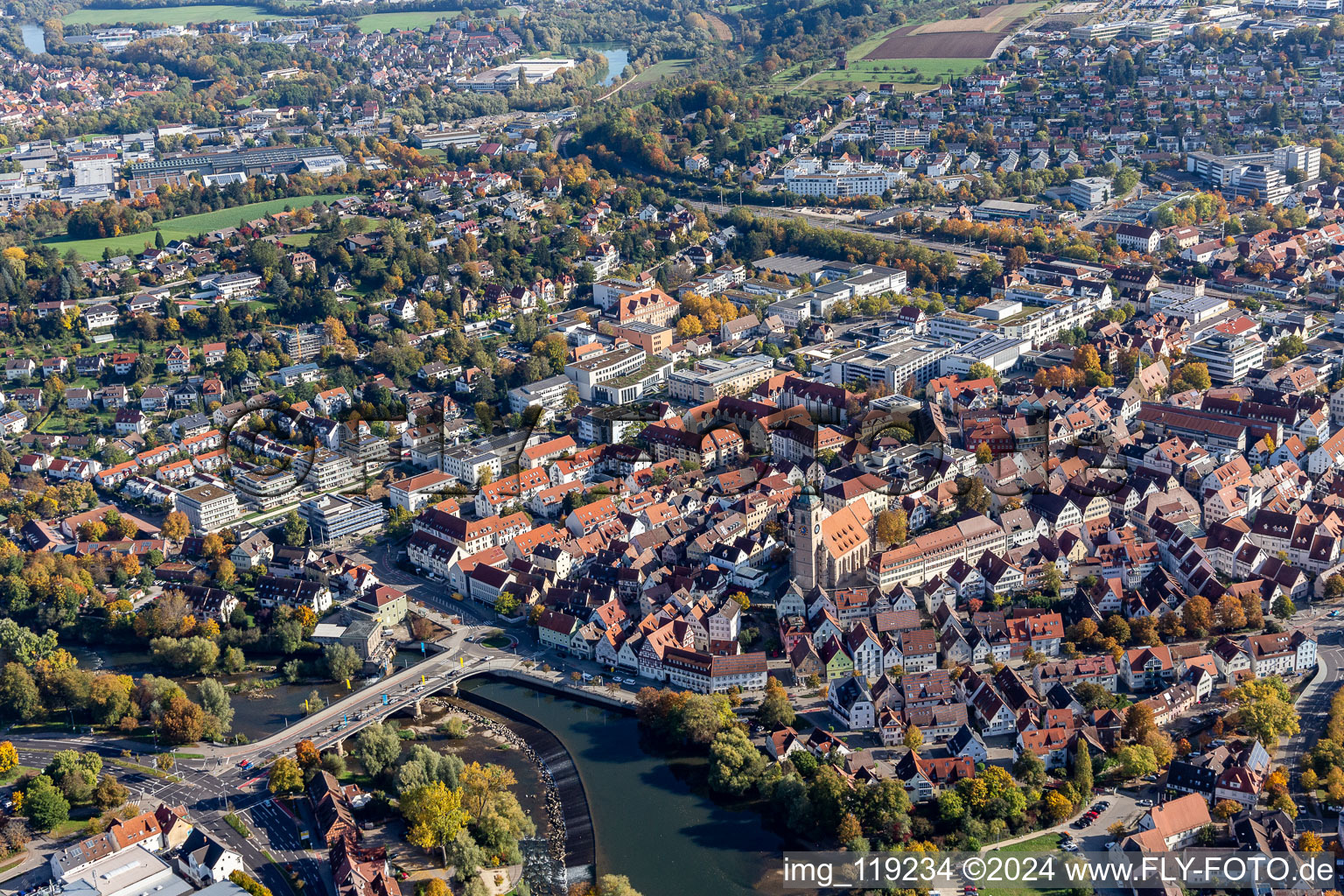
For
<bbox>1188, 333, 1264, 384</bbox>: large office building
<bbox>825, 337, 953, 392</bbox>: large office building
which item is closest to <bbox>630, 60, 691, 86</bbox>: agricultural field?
<bbox>825, 337, 953, 392</bbox>: large office building

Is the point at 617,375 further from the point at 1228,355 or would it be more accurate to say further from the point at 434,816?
the point at 434,816

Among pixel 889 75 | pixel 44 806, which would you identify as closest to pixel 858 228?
pixel 889 75

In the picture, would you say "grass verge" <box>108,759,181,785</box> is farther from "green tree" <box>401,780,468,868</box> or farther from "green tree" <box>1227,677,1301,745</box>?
"green tree" <box>1227,677,1301,745</box>

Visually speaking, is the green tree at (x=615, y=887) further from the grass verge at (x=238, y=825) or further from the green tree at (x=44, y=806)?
the green tree at (x=44, y=806)

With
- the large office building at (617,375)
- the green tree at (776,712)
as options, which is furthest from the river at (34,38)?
the green tree at (776,712)

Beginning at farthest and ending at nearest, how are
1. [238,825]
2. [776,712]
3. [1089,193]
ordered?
[1089,193] → [776,712] → [238,825]

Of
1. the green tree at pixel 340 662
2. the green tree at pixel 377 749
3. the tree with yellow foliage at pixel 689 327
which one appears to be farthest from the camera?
the tree with yellow foliage at pixel 689 327

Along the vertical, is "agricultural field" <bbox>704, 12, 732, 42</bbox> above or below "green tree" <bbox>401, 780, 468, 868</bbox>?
above
